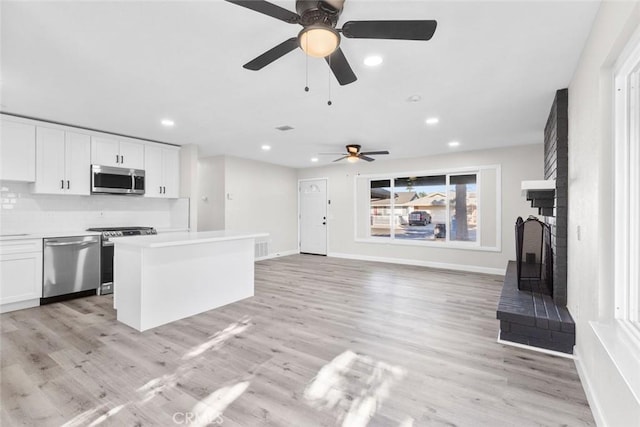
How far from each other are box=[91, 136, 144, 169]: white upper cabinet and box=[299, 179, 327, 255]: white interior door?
4.33m

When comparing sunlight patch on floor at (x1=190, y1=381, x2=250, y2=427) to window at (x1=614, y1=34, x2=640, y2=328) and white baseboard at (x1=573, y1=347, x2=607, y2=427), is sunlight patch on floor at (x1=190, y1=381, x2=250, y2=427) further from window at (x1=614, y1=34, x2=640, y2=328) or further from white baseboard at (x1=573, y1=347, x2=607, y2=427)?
window at (x1=614, y1=34, x2=640, y2=328)

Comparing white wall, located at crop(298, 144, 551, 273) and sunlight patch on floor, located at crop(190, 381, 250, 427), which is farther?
white wall, located at crop(298, 144, 551, 273)

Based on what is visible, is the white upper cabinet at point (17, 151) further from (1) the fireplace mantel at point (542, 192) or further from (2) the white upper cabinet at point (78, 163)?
(1) the fireplace mantel at point (542, 192)

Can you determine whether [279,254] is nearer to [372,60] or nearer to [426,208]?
[426,208]

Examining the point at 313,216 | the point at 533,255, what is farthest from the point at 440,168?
the point at 313,216

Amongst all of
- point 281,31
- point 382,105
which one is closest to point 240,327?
point 281,31

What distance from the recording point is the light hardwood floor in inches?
72.6

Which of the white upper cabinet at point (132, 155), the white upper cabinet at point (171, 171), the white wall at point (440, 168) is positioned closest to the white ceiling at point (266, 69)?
the white upper cabinet at point (132, 155)

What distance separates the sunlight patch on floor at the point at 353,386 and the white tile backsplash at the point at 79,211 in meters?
4.48

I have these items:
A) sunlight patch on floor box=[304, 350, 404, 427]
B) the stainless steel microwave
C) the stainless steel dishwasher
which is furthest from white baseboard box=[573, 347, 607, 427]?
the stainless steel microwave

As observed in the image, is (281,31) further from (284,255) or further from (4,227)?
(284,255)

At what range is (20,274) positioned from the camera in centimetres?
373

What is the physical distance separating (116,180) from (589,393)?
6080mm

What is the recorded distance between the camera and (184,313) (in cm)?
348
